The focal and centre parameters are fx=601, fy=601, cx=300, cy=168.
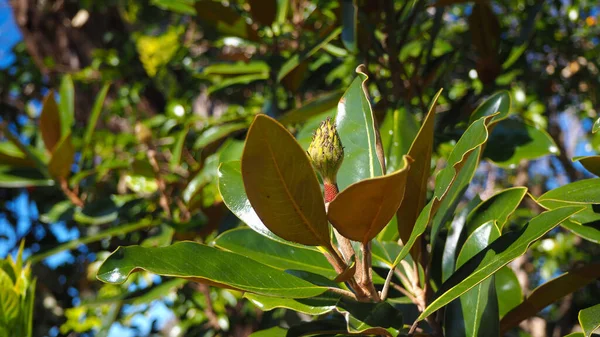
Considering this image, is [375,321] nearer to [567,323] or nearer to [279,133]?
[279,133]

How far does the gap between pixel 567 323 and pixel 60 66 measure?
2482 millimetres

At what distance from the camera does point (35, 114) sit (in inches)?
128

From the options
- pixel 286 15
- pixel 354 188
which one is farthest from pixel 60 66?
pixel 354 188

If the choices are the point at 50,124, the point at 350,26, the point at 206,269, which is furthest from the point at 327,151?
the point at 50,124

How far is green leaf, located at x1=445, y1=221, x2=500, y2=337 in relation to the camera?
0.79 meters

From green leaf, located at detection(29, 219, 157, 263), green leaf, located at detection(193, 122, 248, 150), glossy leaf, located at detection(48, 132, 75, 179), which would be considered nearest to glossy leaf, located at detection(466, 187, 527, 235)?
green leaf, located at detection(193, 122, 248, 150)

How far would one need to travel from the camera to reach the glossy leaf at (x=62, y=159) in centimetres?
151

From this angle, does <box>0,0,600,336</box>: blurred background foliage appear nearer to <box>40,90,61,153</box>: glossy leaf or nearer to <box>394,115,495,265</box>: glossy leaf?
<box>40,90,61,153</box>: glossy leaf

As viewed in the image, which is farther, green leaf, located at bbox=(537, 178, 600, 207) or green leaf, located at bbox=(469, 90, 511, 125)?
green leaf, located at bbox=(469, 90, 511, 125)

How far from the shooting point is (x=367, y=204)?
2.06 feet

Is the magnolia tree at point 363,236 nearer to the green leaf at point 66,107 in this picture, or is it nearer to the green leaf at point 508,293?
the green leaf at point 508,293

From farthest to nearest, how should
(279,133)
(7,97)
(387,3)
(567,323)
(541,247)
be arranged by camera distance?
(7,97) < (541,247) < (567,323) < (387,3) < (279,133)

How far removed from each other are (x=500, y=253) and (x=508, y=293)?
0.27 metres

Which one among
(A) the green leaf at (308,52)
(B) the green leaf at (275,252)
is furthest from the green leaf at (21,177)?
(B) the green leaf at (275,252)
